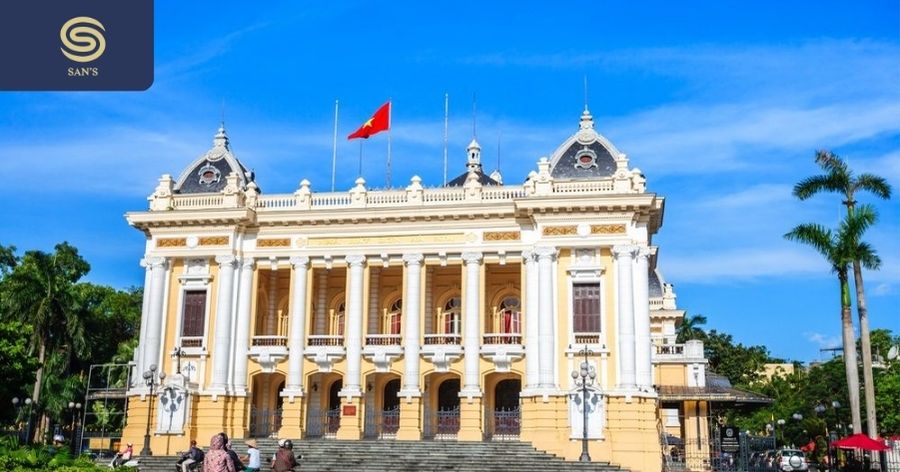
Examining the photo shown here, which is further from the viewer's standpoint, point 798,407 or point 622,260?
point 798,407

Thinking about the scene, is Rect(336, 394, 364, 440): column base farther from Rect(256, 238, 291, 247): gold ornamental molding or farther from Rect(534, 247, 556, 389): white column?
Rect(534, 247, 556, 389): white column

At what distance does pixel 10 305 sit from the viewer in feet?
153

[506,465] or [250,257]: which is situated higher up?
[250,257]

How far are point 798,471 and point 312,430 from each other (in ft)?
64.0

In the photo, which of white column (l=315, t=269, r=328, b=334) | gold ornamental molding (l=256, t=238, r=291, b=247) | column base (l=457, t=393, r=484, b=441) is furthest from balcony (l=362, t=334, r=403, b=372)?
gold ornamental molding (l=256, t=238, r=291, b=247)

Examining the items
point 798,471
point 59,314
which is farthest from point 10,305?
point 798,471

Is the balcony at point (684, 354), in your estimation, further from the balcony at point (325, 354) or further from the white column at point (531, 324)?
the balcony at point (325, 354)

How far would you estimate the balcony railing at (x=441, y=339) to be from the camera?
35156 millimetres

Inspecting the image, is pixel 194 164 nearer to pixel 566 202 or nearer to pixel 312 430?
pixel 312 430

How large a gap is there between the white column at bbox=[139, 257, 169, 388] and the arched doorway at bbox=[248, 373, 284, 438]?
415cm

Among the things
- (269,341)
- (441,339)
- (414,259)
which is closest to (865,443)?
(441,339)

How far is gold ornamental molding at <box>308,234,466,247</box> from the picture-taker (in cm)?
3547

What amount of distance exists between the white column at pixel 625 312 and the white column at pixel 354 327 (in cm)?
1001

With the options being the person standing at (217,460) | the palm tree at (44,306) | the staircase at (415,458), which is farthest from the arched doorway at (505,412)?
the palm tree at (44,306)
